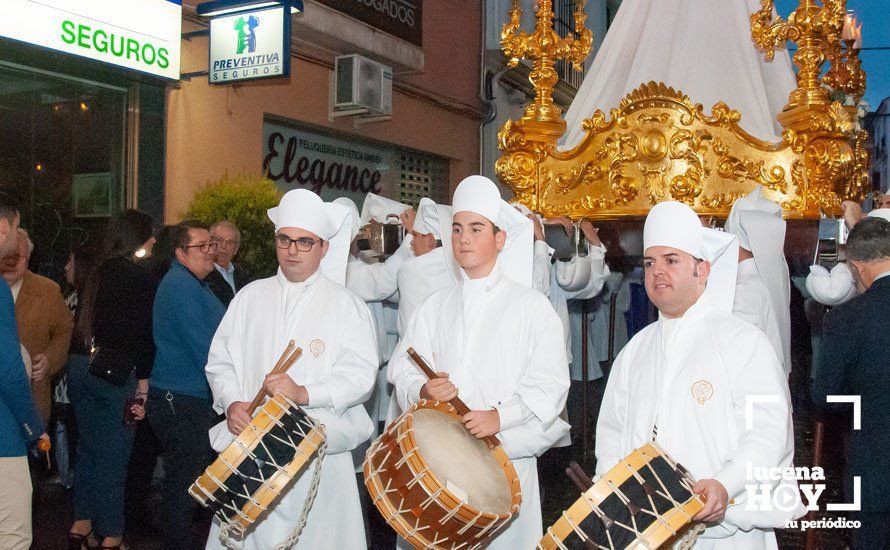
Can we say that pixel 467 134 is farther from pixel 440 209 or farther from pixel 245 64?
pixel 440 209

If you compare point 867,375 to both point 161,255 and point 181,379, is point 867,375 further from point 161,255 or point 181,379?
point 161,255

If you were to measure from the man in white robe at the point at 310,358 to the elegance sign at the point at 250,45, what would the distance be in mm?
4572

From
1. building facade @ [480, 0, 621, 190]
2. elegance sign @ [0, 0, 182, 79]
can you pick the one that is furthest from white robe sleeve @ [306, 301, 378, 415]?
building facade @ [480, 0, 621, 190]

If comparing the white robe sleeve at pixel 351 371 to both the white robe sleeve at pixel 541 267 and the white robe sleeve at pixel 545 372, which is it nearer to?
the white robe sleeve at pixel 545 372

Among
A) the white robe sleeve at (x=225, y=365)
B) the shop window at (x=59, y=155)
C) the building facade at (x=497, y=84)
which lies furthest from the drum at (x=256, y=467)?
the building facade at (x=497, y=84)

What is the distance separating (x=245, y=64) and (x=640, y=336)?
6095 mm

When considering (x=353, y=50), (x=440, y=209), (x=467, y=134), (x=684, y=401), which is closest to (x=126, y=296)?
(x=440, y=209)

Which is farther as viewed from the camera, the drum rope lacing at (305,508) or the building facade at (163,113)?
the building facade at (163,113)

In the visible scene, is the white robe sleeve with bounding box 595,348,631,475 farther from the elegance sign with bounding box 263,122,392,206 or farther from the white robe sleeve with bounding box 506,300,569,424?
the elegance sign with bounding box 263,122,392,206

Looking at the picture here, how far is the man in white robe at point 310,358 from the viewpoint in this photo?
153 inches

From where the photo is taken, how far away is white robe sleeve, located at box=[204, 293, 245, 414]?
155 inches

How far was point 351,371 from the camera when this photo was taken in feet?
12.8

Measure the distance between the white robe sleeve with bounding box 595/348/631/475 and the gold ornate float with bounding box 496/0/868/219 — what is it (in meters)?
3.21

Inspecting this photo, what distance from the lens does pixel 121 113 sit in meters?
8.73
